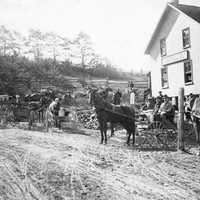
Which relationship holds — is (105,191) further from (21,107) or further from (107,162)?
(21,107)

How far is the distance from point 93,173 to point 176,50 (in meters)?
17.6

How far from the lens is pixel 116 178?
6.50m

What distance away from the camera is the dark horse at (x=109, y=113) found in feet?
38.3

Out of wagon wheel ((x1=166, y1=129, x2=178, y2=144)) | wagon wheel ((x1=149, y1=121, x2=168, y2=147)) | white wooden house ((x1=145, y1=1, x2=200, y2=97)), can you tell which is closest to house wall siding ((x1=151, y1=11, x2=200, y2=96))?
white wooden house ((x1=145, y1=1, x2=200, y2=97))

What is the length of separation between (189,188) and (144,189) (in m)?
0.93

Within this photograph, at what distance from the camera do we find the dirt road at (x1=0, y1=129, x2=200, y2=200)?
5.57m

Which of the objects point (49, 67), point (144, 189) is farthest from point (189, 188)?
point (49, 67)

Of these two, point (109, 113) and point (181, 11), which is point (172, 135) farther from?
point (181, 11)

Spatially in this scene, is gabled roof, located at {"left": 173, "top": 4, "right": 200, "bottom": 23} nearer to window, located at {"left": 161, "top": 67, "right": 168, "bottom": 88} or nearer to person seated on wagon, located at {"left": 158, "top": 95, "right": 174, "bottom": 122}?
window, located at {"left": 161, "top": 67, "right": 168, "bottom": 88}

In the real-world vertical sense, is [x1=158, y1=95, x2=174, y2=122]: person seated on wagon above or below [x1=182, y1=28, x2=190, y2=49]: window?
below

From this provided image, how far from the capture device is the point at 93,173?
687 cm

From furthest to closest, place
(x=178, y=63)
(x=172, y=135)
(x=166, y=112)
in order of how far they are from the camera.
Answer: (x=178, y=63)
(x=172, y=135)
(x=166, y=112)

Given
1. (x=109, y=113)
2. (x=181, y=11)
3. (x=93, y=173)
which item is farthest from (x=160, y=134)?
(x=181, y=11)

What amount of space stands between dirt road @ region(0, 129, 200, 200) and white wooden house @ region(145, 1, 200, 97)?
41.2 ft
